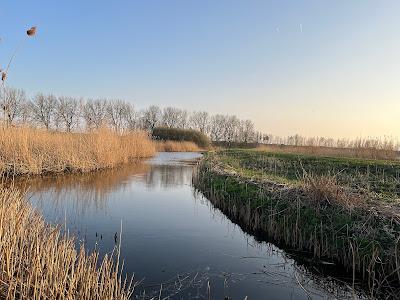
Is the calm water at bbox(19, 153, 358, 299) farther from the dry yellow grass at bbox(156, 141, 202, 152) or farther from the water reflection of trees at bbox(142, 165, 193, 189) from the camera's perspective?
the dry yellow grass at bbox(156, 141, 202, 152)

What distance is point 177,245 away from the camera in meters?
6.33

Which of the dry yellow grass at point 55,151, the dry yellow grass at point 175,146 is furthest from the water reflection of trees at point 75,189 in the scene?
the dry yellow grass at point 175,146

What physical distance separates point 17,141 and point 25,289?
10.9 meters

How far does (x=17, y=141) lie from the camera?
1250 centimetres

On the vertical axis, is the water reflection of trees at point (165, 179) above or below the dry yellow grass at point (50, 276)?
below

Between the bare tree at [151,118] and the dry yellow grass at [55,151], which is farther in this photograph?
the bare tree at [151,118]

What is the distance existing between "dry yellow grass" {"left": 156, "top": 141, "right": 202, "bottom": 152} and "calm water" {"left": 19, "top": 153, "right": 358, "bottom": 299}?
29.6 metres

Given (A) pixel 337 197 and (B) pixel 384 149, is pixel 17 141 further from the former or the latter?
(B) pixel 384 149

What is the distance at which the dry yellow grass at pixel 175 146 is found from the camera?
41228 millimetres

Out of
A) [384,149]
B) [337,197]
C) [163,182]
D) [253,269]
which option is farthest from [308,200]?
[384,149]

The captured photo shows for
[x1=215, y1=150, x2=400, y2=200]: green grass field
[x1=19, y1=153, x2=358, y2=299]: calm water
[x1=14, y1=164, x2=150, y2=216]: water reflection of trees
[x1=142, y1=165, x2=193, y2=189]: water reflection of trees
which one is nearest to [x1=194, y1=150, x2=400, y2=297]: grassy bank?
[x1=215, y1=150, x2=400, y2=200]: green grass field

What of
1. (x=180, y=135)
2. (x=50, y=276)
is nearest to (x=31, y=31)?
(x=50, y=276)

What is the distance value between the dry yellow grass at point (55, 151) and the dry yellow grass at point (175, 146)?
2022 cm

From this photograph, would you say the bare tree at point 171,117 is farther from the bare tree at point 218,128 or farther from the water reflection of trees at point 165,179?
the water reflection of trees at point 165,179
